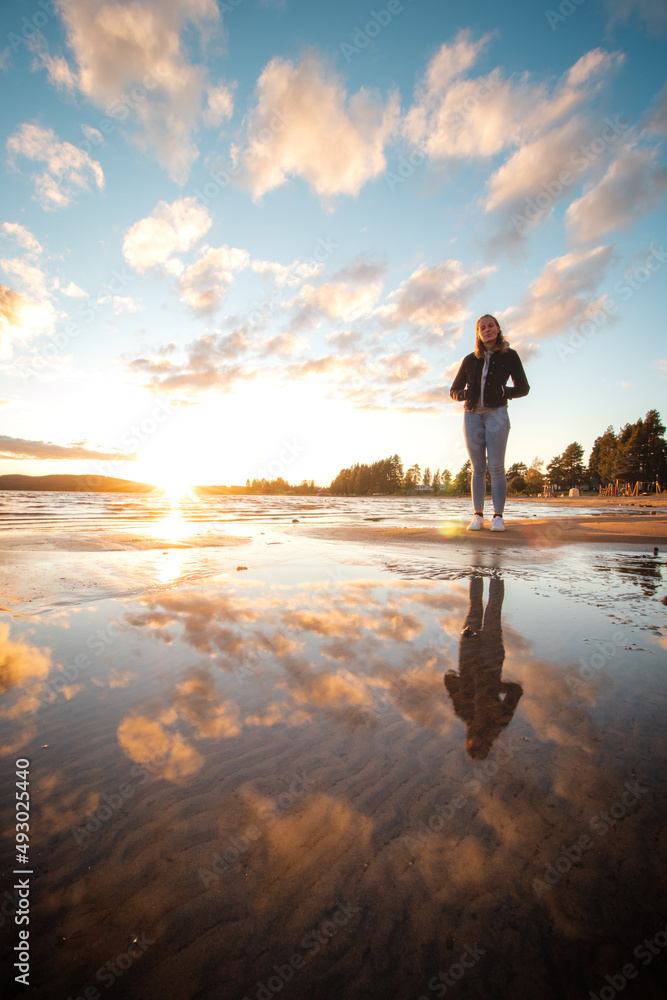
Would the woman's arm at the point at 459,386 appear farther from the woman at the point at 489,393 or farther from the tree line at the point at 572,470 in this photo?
the tree line at the point at 572,470

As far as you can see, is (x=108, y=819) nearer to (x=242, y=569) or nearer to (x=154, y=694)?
(x=154, y=694)

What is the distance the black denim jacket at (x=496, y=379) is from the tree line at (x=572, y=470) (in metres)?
13.1

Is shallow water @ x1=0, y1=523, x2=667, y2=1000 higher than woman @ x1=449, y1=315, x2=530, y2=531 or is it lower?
lower

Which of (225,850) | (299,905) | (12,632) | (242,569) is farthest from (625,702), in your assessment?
(242,569)

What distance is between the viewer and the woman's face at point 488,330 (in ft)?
23.1

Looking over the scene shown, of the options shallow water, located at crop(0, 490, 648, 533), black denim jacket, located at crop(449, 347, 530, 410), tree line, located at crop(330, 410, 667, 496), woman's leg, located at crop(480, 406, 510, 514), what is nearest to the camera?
black denim jacket, located at crop(449, 347, 530, 410)

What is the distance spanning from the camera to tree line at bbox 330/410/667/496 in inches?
2330

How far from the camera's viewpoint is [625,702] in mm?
1720

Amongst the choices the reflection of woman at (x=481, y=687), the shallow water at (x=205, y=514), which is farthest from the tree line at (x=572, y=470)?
the reflection of woman at (x=481, y=687)

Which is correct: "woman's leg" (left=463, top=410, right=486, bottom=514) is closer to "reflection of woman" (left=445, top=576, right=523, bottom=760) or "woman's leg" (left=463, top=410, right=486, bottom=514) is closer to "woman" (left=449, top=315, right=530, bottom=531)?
"woman" (left=449, top=315, right=530, bottom=531)

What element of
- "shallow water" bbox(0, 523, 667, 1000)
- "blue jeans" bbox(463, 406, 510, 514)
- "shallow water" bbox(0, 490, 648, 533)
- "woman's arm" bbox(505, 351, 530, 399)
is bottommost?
"shallow water" bbox(0, 490, 648, 533)

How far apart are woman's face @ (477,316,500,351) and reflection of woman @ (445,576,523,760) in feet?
19.2

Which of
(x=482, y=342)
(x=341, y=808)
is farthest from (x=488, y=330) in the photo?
(x=341, y=808)

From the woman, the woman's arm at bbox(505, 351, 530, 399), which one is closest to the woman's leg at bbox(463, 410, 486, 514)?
the woman
